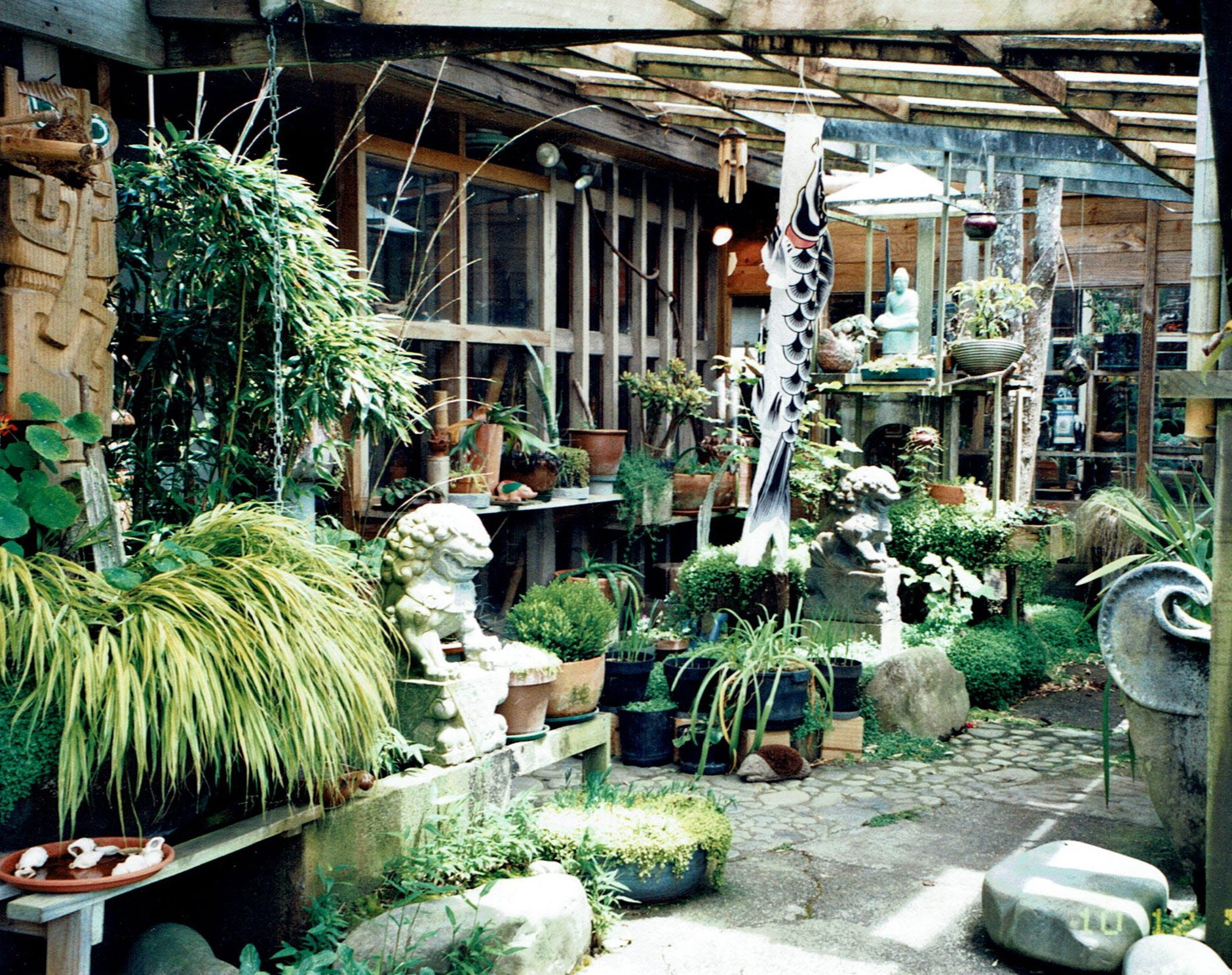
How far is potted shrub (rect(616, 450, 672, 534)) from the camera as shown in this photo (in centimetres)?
775

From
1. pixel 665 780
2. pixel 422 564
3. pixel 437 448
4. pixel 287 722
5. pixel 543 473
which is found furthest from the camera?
pixel 543 473

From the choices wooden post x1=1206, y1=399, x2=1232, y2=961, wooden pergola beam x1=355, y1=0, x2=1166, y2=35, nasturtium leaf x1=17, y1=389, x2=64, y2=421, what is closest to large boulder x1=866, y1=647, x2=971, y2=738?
wooden post x1=1206, y1=399, x2=1232, y2=961

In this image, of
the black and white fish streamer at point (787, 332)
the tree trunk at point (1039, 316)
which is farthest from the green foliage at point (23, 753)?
the tree trunk at point (1039, 316)

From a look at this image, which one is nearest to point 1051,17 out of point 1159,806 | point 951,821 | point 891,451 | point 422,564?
point 422,564

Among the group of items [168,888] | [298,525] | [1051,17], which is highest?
[1051,17]

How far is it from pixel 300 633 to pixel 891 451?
25.5 ft

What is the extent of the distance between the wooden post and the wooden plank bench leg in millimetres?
3107

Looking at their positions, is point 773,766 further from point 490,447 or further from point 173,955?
point 173,955

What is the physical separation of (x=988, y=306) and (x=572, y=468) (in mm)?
3131

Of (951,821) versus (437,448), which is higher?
(437,448)

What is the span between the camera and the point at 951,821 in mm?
5145

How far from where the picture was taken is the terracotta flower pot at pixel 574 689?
14.4 ft

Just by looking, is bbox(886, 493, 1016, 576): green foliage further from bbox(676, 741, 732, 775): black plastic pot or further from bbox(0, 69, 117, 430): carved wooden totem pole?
bbox(0, 69, 117, 430): carved wooden totem pole

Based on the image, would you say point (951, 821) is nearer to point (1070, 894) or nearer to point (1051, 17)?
point (1070, 894)
